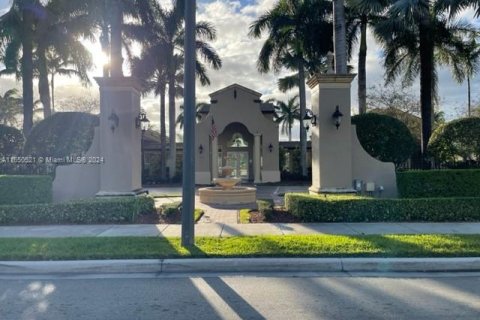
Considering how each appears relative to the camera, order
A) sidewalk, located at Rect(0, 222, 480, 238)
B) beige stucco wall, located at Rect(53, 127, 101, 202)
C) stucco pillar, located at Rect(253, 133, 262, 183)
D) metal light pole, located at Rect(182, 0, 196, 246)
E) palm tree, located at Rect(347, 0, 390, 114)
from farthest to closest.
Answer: stucco pillar, located at Rect(253, 133, 262, 183) < palm tree, located at Rect(347, 0, 390, 114) < beige stucco wall, located at Rect(53, 127, 101, 202) < sidewalk, located at Rect(0, 222, 480, 238) < metal light pole, located at Rect(182, 0, 196, 246)

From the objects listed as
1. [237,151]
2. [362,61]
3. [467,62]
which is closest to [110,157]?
[362,61]

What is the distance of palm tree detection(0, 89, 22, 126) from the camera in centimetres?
5341

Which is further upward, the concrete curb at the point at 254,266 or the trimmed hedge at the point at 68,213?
the trimmed hedge at the point at 68,213

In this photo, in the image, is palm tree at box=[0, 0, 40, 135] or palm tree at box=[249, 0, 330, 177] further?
palm tree at box=[249, 0, 330, 177]

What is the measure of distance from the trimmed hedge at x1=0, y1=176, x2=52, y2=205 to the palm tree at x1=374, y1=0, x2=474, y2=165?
13.1m

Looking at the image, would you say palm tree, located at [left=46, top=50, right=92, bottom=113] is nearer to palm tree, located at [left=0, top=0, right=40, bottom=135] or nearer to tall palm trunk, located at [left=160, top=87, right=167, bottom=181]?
palm tree, located at [left=0, top=0, right=40, bottom=135]

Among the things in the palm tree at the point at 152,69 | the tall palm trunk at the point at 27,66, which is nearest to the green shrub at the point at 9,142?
the tall palm trunk at the point at 27,66

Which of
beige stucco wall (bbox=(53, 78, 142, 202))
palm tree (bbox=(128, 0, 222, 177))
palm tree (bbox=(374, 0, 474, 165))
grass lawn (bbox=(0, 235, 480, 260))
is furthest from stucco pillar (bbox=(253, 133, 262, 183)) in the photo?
grass lawn (bbox=(0, 235, 480, 260))

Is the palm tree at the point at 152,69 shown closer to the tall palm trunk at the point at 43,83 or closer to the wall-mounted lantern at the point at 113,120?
the tall palm trunk at the point at 43,83

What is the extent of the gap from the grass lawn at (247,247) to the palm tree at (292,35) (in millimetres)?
17394

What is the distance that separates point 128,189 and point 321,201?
237 inches

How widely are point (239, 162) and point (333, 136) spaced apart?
21110 mm

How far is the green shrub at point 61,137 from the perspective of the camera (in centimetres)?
1481

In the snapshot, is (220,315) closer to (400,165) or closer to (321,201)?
(321,201)
